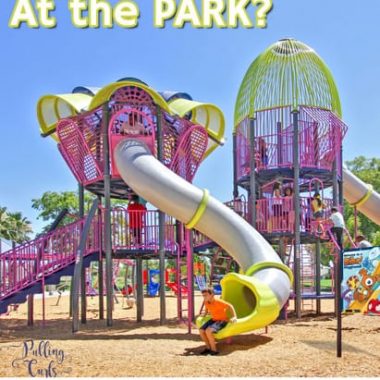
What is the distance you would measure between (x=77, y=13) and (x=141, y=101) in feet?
15.8

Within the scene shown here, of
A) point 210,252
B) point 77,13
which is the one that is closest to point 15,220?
point 210,252

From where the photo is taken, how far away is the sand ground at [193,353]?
27.4 feet

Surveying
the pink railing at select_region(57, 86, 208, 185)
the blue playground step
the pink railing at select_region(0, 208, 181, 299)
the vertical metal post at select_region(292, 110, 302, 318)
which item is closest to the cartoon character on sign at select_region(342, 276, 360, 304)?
the vertical metal post at select_region(292, 110, 302, 318)

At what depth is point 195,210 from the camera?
13938 millimetres

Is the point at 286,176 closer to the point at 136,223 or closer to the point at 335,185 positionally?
the point at 335,185

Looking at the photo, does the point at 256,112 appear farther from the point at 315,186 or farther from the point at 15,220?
the point at 15,220

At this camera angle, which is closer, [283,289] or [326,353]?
[326,353]

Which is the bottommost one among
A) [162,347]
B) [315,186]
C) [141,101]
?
[162,347]

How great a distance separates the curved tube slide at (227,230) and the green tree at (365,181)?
3406 cm

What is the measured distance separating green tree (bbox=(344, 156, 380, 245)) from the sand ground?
34515 mm

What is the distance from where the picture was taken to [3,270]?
47.5 feet

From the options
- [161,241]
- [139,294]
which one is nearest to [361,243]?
[161,241]

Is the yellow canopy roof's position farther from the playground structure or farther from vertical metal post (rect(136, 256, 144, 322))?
vertical metal post (rect(136, 256, 144, 322))

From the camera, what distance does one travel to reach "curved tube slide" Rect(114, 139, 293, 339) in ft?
39.0
